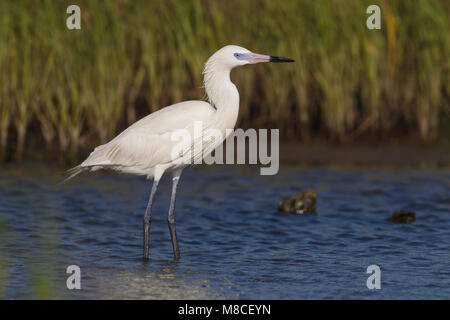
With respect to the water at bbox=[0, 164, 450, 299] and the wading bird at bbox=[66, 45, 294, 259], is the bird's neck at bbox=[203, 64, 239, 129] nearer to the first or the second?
the wading bird at bbox=[66, 45, 294, 259]

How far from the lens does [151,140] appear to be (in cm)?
776

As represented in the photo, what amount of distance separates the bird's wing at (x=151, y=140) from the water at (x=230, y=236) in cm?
79

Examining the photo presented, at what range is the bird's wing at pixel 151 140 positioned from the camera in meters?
7.70

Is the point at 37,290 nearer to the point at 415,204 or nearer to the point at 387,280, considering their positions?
the point at 387,280

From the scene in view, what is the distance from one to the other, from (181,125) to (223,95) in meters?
0.43

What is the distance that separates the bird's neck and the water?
117cm

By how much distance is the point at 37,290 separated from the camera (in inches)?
256

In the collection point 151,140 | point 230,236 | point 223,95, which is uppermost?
point 223,95

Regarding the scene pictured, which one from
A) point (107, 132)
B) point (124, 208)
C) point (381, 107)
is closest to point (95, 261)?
point (124, 208)

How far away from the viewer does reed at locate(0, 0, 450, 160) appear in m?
11.0

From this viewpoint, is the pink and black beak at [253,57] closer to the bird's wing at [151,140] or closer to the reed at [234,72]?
the bird's wing at [151,140]

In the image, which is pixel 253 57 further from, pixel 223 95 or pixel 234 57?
pixel 223 95

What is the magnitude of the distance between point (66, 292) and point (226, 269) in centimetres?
140

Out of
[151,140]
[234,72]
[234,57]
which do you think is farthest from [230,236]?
[234,72]
